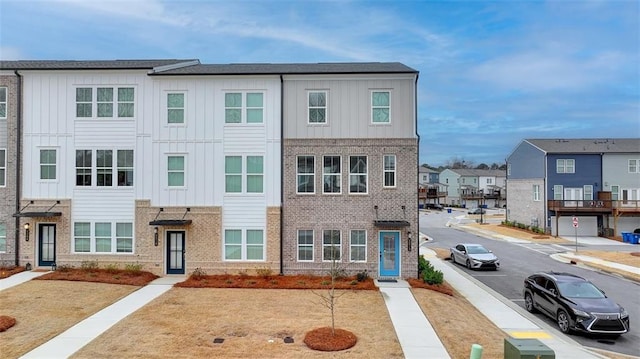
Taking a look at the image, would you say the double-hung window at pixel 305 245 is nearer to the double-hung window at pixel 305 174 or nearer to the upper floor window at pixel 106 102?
the double-hung window at pixel 305 174

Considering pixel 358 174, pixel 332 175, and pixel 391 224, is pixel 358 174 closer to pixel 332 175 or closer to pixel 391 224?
pixel 332 175

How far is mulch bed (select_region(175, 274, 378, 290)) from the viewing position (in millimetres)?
16719

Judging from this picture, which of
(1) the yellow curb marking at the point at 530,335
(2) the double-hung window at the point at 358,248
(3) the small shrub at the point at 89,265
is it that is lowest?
(1) the yellow curb marking at the point at 530,335

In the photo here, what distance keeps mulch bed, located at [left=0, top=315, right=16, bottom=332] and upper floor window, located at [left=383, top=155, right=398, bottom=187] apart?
47.1 ft

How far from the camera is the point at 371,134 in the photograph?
18.7m

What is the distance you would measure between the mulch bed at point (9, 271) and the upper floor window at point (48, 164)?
4.24 metres

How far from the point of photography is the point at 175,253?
1880cm

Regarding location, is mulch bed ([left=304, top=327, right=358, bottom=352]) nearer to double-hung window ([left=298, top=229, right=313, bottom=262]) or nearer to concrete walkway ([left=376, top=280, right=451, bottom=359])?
concrete walkway ([left=376, top=280, right=451, bottom=359])

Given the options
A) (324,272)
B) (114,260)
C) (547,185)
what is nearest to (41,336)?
(114,260)

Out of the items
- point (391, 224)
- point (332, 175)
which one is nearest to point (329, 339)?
point (391, 224)

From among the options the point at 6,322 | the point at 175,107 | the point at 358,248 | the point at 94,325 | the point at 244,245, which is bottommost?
the point at 94,325

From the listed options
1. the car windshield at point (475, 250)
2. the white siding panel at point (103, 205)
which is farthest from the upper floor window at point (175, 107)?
the car windshield at point (475, 250)

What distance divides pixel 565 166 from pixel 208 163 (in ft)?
123

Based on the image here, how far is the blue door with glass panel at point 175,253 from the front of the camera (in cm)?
1877
